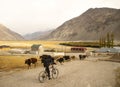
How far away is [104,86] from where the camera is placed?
19953 mm

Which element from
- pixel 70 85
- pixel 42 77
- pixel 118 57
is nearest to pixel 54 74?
pixel 42 77

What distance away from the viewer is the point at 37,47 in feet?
346

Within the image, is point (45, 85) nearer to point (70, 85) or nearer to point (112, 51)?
point (70, 85)

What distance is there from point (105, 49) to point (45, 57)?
9751cm

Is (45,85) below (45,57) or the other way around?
below

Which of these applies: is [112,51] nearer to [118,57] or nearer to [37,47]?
[37,47]

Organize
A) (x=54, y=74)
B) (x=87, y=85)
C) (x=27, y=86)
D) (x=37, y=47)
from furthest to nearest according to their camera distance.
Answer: (x=37, y=47) < (x=54, y=74) < (x=87, y=85) < (x=27, y=86)

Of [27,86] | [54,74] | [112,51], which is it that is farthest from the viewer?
[112,51]

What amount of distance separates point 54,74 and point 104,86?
5.05 metres

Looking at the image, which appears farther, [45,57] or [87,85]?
[45,57]

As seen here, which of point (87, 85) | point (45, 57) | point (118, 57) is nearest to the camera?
point (87, 85)

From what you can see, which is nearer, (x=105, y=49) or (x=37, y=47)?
(x=37, y=47)

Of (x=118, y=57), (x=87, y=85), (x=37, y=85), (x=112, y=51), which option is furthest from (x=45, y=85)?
(x=112, y=51)

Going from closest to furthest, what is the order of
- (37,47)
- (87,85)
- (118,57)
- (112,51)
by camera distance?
(87,85) → (118,57) → (37,47) → (112,51)
